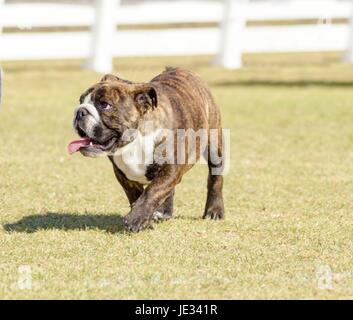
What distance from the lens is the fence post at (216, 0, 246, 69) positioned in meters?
22.1

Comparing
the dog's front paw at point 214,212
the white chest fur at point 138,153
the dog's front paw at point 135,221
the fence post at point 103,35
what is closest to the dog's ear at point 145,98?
the white chest fur at point 138,153

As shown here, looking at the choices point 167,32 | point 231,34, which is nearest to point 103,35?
point 167,32

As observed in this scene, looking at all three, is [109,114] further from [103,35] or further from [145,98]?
[103,35]

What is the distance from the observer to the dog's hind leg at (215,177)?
30.7ft

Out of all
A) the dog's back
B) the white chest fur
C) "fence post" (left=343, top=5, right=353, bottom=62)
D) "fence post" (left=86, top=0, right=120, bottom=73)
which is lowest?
the white chest fur

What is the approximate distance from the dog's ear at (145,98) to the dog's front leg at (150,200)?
476 mm

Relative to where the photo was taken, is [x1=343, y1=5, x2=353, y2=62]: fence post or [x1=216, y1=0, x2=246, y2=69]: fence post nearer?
[x1=216, y1=0, x2=246, y2=69]: fence post

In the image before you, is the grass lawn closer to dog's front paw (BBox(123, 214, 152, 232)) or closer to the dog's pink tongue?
dog's front paw (BBox(123, 214, 152, 232))

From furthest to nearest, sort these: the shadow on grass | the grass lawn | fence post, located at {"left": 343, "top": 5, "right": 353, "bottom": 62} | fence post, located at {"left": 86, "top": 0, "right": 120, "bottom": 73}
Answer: fence post, located at {"left": 343, "top": 5, "right": 353, "bottom": 62} < fence post, located at {"left": 86, "top": 0, "right": 120, "bottom": 73} < the shadow on grass < the grass lawn

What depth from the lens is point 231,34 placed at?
22422 millimetres

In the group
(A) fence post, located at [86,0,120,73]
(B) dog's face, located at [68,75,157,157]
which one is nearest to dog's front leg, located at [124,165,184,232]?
(B) dog's face, located at [68,75,157,157]

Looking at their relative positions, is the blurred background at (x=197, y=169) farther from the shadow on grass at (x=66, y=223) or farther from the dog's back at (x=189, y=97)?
the dog's back at (x=189, y=97)

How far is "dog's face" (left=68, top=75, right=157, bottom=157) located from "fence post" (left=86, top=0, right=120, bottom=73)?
1310 cm
